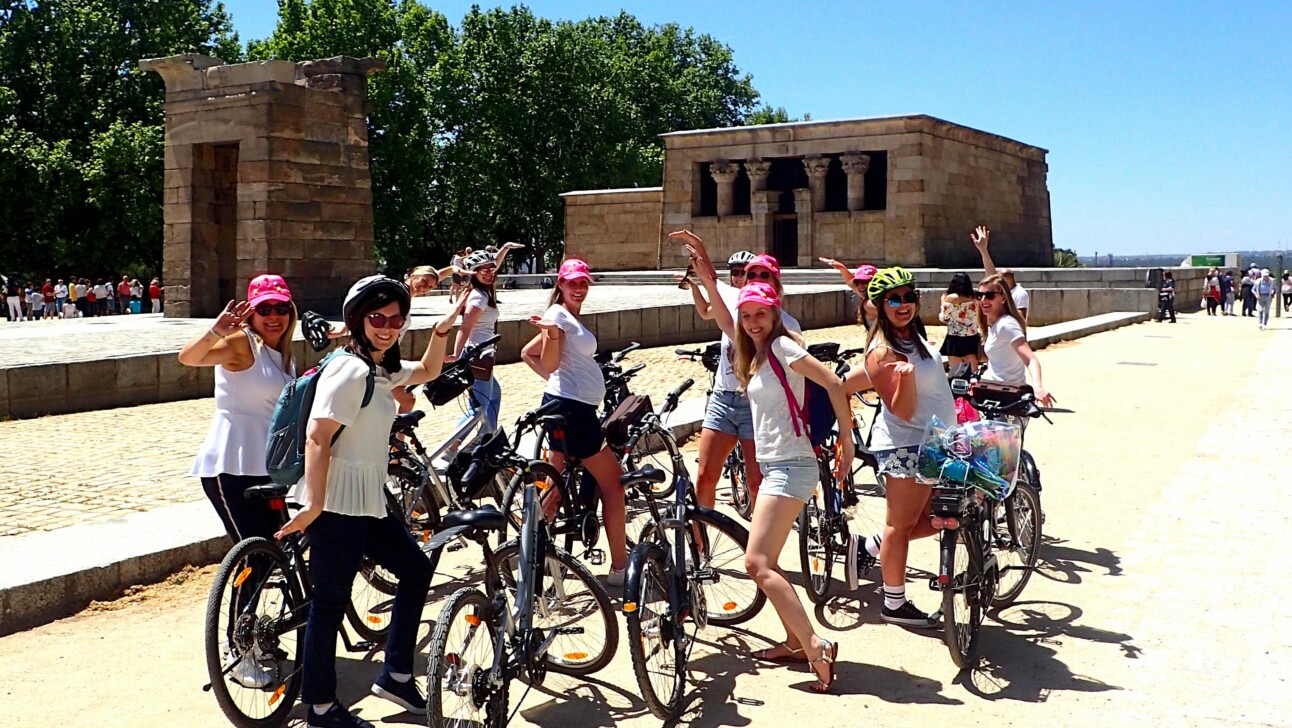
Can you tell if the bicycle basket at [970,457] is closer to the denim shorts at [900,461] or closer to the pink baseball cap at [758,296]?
the denim shorts at [900,461]

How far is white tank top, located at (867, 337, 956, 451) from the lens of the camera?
5477 millimetres

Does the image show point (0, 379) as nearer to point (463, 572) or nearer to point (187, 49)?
point (463, 572)

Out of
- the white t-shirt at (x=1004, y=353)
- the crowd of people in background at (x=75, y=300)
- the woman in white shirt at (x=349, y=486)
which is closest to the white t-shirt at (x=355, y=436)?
the woman in white shirt at (x=349, y=486)

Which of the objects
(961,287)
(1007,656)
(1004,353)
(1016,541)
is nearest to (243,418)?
(1007,656)

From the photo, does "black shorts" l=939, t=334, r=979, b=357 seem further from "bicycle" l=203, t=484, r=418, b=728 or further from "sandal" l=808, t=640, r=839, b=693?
"bicycle" l=203, t=484, r=418, b=728

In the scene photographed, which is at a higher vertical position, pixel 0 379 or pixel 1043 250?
pixel 1043 250

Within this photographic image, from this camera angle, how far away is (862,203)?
39375 millimetres

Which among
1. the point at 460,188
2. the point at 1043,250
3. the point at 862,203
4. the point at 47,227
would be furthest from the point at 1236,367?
the point at 460,188

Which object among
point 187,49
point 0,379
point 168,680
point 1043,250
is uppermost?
point 187,49

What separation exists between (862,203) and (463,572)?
112 ft

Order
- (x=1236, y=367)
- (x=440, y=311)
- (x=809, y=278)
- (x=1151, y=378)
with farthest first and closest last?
(x=809, y=278), (x=440, y=311), (x=1236, y=367), (x=1151, y=378)

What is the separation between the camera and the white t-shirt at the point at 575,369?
6.49 metres

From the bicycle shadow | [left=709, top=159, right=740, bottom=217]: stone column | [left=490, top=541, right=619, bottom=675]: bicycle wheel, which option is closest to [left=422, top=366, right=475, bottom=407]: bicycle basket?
[left=490, top=541, right=619, bottom=675]: bicycle wheel

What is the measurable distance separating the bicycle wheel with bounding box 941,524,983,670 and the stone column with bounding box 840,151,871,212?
3479 cm
